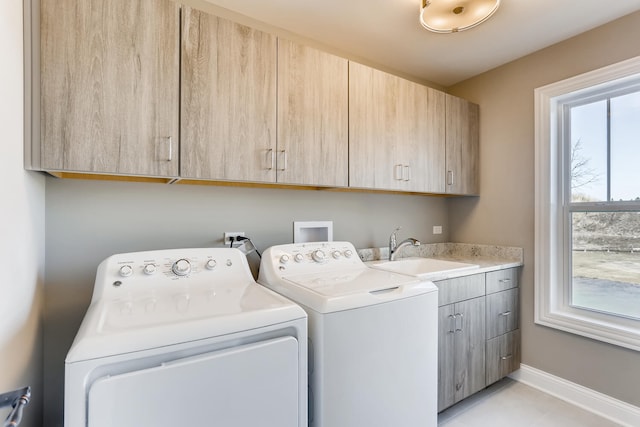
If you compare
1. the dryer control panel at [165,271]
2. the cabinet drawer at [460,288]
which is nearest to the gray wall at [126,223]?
the dryer control panel at [165,271]

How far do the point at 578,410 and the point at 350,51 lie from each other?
298cm

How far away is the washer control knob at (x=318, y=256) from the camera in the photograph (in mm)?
1797

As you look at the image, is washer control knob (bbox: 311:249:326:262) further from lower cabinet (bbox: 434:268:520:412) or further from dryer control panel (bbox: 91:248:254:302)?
lower cabinet (bbox: 434:268:520:412)

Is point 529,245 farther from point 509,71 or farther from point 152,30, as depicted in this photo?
point 152,30

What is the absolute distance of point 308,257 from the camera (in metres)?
1.79

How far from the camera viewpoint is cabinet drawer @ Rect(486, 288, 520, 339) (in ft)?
7.25

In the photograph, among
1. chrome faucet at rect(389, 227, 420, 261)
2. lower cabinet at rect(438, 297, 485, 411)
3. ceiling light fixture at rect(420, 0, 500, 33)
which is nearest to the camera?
ceiling light fixture at rect(420, 0, 500, 33)

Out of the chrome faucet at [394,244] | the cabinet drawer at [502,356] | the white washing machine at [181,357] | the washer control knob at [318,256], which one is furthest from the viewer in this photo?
the chrome faucet at [394,244]

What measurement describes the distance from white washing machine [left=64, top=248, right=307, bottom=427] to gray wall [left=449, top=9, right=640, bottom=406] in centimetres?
211

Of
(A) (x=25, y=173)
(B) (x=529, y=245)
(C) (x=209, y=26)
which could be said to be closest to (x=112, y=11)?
(C) (x=209, y=26)

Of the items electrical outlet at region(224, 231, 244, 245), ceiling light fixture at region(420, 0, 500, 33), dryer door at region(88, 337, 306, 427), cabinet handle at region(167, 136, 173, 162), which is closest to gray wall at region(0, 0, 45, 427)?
dryer door at region(88, 337, 306, 427)

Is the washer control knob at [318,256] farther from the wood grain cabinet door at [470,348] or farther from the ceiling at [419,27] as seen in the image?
the ceiling at [419,27]

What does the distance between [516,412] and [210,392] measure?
2090 millimetres

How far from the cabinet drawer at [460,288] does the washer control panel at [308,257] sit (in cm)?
55
